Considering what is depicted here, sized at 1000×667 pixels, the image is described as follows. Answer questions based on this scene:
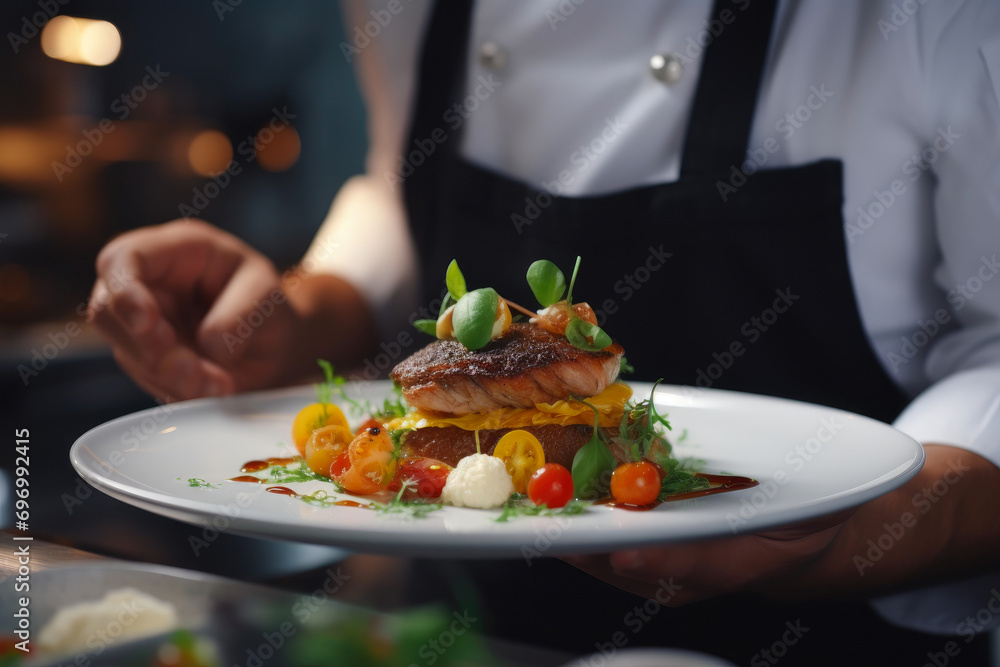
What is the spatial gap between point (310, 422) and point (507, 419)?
57 centimetres

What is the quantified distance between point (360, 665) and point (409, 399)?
1.05 meters

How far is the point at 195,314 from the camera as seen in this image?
8.67 ft

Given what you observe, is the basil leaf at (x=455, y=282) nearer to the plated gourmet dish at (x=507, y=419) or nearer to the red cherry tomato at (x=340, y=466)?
the plated gourmet dish at (x=507, y=419)

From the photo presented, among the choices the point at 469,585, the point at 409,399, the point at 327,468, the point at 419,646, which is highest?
the point at 419,646

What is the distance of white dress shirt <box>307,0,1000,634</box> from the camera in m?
2.20

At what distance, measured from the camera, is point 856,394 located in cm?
260

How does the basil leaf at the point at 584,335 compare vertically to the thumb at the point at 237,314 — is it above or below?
above

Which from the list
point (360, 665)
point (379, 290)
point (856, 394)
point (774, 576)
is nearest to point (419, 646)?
point (360, 665)

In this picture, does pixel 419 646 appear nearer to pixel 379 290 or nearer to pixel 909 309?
pixel 909 309

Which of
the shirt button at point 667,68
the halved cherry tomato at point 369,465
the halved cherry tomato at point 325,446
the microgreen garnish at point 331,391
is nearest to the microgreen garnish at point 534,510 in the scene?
the halved cherry tomato at point 369,465

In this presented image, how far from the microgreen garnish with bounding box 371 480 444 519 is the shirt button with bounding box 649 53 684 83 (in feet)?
5.63

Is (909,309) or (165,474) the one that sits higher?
(909,309)

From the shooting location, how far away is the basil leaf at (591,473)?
1.75 metres

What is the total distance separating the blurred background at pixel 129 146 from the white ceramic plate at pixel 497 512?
147 inches
